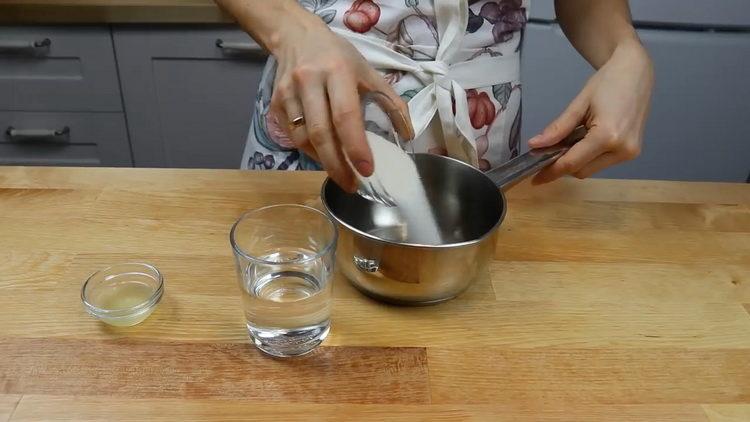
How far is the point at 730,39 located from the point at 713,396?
1.12 meters

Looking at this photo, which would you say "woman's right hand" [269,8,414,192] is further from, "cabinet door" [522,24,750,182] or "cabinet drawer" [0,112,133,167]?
"cabinet drawer" [0,112,133,167]

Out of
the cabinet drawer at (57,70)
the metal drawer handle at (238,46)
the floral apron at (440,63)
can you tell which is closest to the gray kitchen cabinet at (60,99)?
the cabinet drawer at (57,70)

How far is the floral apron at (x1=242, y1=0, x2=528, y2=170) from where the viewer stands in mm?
783

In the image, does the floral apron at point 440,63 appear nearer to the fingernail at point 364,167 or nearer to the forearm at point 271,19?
the forearm at point 271,19

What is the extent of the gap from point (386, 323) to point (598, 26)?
50cm

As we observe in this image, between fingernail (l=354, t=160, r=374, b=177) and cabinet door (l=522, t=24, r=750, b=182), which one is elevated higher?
fingernail (l=354, t=160, r=374, b=177)

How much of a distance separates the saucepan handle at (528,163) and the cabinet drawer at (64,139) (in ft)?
3.67

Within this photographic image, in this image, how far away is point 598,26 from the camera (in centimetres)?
83

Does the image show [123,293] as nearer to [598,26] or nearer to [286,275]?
[286,275]

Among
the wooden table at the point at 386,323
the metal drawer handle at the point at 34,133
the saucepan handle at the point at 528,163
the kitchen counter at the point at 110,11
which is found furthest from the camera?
the metal drawer handle at the point at 34,133

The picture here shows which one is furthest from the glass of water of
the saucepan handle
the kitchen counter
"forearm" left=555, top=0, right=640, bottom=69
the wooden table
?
the kitchen counter

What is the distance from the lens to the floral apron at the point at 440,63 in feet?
2.57

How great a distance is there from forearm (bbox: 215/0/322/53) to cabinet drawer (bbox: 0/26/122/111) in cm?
82

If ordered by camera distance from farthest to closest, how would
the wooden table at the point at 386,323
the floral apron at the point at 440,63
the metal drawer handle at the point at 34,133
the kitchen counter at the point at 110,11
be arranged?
the metal drawer handle at the point at 34,133 < the kitchen counter at the point at 110,11 < the floral apron at the point at 440,63 < the wooden table at the point at 386,323
